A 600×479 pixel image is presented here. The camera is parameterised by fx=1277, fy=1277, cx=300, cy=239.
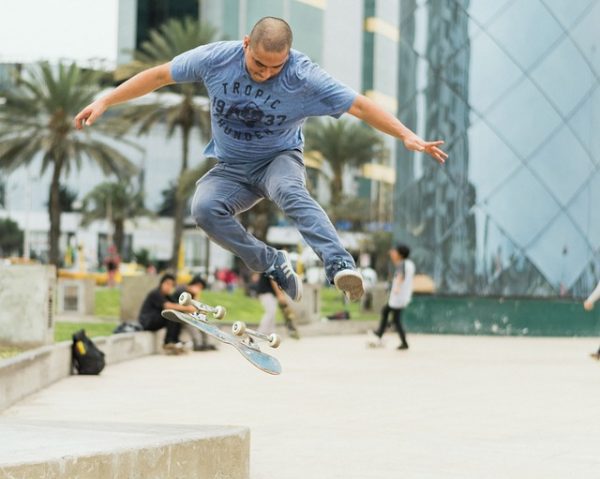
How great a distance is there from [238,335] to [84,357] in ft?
24.6

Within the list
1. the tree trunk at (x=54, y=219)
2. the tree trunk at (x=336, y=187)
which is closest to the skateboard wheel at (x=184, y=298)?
the tree trunk at (x=54, y=219)

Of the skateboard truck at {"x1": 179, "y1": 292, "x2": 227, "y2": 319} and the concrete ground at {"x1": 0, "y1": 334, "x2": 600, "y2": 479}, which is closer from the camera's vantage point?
the skateboard truck at {"x1": 179, "y1": 292, "x2": 227, "y2": 319}

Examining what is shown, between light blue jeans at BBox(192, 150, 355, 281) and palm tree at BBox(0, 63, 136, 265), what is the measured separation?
121 ft

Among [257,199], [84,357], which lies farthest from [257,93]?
[84,357]

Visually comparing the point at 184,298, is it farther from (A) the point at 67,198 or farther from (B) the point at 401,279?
(A) the point at 67,198

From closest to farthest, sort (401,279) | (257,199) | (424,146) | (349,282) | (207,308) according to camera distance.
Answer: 1. (424,146)
2. (349,282)
3. (257,199)
4. (207,308)
5. (401,279)

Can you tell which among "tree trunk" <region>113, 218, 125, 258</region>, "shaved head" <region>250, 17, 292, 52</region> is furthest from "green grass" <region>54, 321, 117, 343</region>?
"tree trunk" <region>113, 218, 125, 258</region>

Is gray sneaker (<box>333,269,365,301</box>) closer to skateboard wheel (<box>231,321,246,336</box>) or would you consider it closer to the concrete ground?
skateboard wheel (<box>231,321,246,336</box>)

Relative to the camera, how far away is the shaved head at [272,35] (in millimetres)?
6582

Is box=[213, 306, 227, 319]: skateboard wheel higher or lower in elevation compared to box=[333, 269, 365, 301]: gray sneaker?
lower

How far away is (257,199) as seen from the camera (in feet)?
25.3

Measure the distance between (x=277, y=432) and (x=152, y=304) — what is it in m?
10.1

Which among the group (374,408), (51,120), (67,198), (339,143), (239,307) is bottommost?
(239,307)

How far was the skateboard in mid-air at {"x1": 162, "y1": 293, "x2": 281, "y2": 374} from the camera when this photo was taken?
24.6 ft
